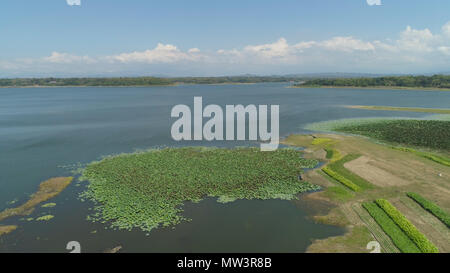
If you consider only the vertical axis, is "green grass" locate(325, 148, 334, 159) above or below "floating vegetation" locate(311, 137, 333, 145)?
below

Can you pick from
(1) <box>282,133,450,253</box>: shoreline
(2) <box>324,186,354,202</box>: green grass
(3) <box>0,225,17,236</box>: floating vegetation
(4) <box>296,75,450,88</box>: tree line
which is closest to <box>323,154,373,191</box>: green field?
(1) <box>282,133,450,253</box>: shoreline

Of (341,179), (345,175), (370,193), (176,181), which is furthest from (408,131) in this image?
(176,181)

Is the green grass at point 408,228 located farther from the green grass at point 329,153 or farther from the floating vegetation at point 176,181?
the green grass at point 329,153

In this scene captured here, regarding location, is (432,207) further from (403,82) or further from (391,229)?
(403,82)

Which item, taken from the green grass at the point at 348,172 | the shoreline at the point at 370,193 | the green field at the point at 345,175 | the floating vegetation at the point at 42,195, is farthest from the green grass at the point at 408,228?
the floating vegetation at the point at 42,195

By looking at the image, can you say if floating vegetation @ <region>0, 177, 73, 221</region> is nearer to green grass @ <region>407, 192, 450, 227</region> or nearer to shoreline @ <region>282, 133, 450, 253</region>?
shoreline @ <region>282, 133, 450, 253</region>

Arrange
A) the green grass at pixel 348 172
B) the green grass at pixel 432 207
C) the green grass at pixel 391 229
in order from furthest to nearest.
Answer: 1. the green grass at pixel 348 172
2. the green grass at pixel 432 207
3. the green grass at pixel 391 229
